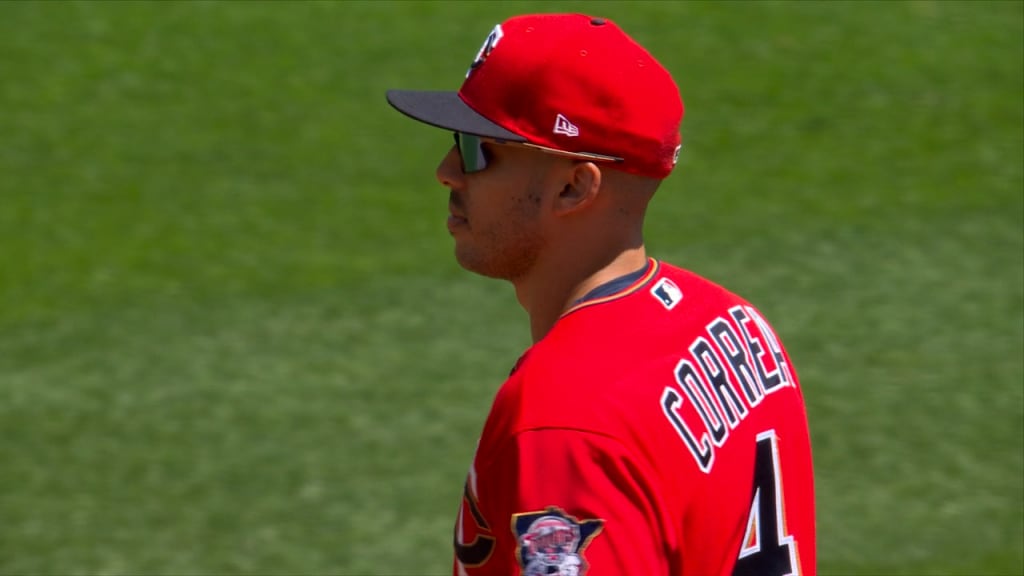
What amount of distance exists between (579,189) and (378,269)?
205 inches

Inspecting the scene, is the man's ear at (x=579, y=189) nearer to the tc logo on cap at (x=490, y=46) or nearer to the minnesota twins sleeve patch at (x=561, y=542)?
the tc logo on cap at (x=490, y=46)

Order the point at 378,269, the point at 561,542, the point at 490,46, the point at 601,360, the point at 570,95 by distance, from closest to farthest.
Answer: the point at 561,542, the point at 601,360, the point at 570,95, the point at 490,46, the point at 378,269

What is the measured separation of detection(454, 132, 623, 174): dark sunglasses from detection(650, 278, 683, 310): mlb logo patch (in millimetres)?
226

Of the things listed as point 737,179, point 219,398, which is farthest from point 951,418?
point 219,398

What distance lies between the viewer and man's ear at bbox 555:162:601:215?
2.63 metres

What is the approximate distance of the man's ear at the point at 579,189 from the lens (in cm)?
263

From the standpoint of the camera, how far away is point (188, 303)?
750cm

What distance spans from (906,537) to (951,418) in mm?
941

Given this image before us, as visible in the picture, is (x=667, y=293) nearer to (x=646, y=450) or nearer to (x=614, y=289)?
(x=614, y=289)

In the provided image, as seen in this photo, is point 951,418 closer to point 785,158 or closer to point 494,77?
point 785,158

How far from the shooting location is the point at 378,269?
7.80 m

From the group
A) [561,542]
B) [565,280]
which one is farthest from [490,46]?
[561,542]

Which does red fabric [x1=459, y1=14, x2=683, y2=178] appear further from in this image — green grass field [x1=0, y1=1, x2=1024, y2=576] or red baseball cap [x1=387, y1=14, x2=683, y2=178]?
green grass field [x1=0, y1=1, x2=1024, y2=576]

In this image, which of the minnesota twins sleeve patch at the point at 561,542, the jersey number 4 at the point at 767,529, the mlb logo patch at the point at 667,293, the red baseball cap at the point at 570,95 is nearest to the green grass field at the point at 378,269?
the jersey number 4 at the point at 767,529
